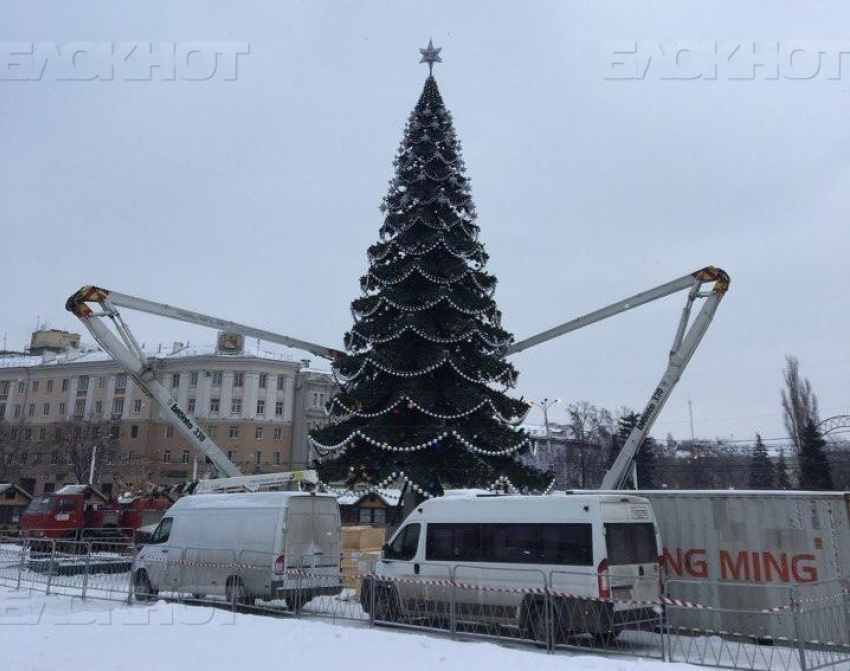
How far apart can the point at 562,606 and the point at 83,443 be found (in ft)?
205

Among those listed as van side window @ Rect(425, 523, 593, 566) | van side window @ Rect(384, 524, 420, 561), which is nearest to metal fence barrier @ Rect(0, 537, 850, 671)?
van side window @ Rect(425, 523, 593, 566)

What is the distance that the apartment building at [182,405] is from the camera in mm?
74438

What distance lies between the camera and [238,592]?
15391mm

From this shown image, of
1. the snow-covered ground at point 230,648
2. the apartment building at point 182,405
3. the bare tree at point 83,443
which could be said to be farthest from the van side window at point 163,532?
the apartment building at point 182,405

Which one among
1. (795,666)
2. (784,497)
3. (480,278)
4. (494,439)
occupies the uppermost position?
(480,278)

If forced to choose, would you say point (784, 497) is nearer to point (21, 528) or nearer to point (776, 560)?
point (776, 560)

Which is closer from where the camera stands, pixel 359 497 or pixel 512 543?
pixel 512 543

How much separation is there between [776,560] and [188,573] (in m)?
12.1

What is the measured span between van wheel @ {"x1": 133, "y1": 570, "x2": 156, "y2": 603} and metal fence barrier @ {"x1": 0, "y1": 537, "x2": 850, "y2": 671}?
55 millimetres

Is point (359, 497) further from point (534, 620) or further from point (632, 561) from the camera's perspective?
point (632, 561)

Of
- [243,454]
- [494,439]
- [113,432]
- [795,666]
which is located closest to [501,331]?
[494,439]

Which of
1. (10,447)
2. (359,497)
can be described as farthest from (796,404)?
(10,447)

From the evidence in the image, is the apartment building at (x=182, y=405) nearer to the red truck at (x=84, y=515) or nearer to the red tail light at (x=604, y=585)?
the red truck at (x=84, y=515)

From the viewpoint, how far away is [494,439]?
22625 mm
